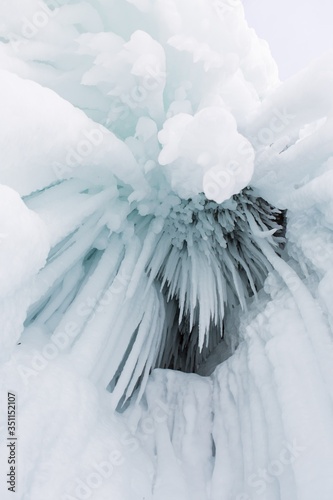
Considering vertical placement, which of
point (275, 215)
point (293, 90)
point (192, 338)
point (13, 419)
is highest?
point (293, 90)

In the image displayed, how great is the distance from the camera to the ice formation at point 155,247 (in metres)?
1.17

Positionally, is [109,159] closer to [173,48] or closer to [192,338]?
[173,48]

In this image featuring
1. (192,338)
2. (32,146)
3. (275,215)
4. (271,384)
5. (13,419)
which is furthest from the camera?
(192,338)

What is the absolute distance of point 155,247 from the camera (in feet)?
6.56

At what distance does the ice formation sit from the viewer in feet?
3.84

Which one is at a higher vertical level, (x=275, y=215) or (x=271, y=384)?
(x=275, y=215)

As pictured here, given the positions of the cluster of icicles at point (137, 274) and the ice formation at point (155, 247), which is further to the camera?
the cluster of icicles at point (137, 274)

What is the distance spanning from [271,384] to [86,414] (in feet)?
1.85

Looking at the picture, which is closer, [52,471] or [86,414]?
[52,471]

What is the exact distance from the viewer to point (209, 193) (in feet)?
4.76

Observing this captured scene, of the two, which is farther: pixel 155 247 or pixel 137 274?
pixel 155 247

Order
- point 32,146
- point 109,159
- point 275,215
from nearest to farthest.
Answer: point 32,146, point 109,159, point 275,215

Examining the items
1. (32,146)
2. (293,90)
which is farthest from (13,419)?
(293,90)

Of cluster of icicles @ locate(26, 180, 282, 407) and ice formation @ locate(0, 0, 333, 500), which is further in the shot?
cluster of icicles @ locate(26, 180, 282, 407)
